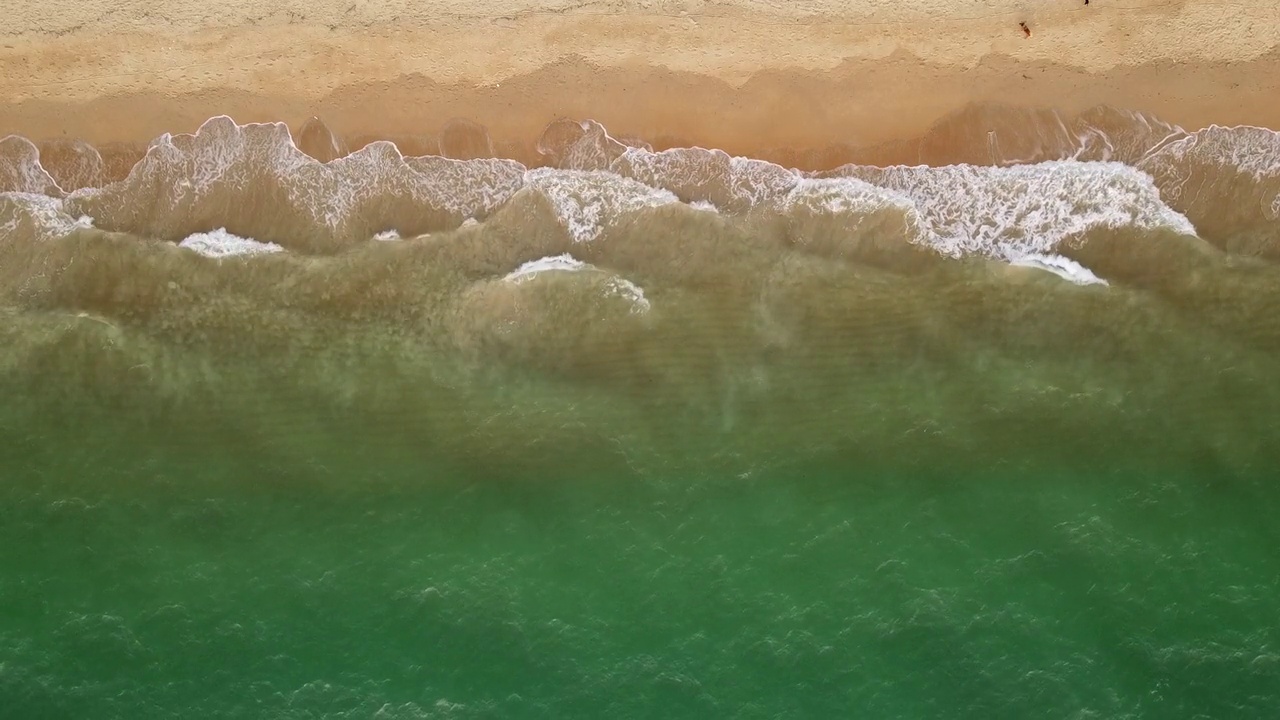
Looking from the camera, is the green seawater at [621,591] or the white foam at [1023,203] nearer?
the green seawater at [621,591]

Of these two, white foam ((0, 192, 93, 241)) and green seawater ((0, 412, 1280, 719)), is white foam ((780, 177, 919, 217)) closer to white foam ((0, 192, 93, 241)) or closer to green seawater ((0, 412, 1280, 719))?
green seawater ((0, 412, 1280, 719))

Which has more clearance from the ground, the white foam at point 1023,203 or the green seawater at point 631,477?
the white foam at point 1023,203

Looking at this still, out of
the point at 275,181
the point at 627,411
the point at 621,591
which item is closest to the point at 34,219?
the point at 275,181

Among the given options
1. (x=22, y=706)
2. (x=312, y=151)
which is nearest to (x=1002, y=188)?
(x=312, y=151)

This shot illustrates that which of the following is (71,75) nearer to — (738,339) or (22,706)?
(22,706)

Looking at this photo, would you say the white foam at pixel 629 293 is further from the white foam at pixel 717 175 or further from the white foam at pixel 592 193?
the white foam at pixel 717 175

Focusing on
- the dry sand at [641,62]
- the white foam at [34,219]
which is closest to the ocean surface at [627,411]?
the white foam at [34,219]
